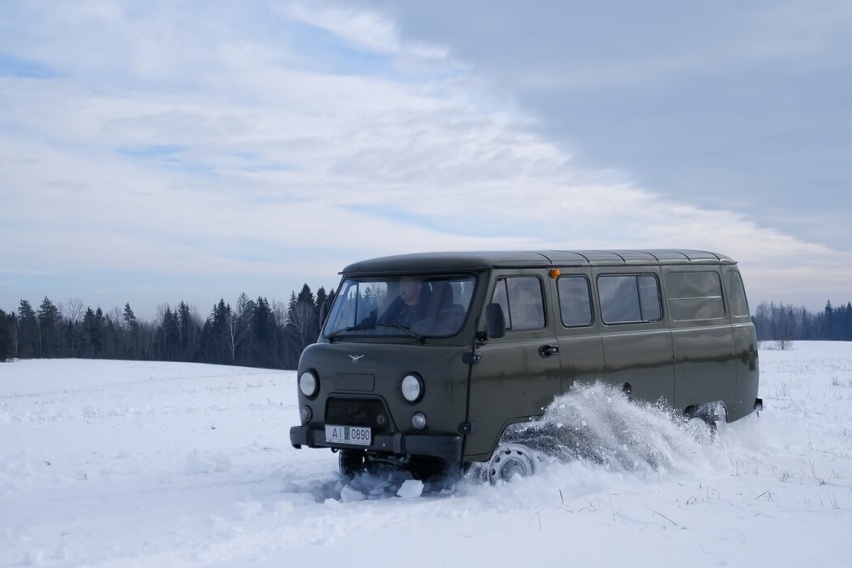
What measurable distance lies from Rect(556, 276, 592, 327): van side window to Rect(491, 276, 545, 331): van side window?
0.33m

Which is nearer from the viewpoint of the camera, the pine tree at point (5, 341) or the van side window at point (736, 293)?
the van side window at point (736, 293)

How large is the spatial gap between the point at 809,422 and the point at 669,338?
15.3ft

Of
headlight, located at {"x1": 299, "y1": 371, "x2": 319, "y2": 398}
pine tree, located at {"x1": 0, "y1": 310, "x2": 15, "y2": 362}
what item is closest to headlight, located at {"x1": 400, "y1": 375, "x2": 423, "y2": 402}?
headlight, located at {"x1": 299, "y1": 371, "x2": 319, "y2": 398}

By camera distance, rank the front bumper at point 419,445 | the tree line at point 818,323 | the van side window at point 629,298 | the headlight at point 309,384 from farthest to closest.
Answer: the tree line at point 818,323 → the van side window at point 629,298 → the headlight at point 309,384 → the front bumper at point 419,445

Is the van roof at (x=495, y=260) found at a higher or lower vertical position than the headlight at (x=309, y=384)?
higher

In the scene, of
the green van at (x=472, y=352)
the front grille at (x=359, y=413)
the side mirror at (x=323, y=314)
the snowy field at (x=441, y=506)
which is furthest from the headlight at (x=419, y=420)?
the side mirror at (x=323, y=314)

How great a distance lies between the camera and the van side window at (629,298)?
9.66 meters

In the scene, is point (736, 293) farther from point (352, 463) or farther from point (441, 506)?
point (441, 506)

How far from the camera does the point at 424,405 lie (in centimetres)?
802

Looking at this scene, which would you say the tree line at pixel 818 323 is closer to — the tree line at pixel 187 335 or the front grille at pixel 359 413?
the tree line at pixel 187 335

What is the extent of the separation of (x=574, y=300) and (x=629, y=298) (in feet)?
3.57

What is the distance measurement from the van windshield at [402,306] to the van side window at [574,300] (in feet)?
4.11

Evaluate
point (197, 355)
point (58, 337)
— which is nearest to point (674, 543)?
point (197, 355)

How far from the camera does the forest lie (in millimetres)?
Answer: 98812
